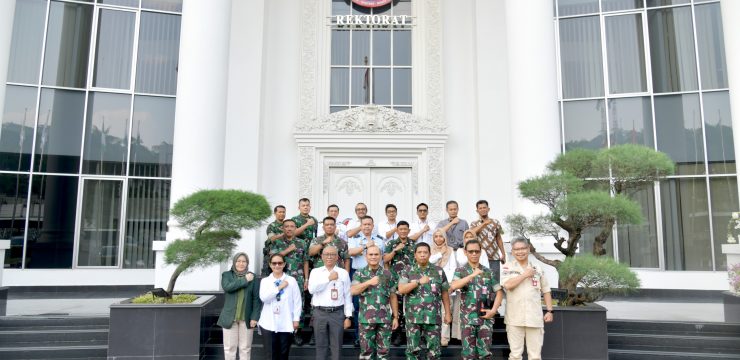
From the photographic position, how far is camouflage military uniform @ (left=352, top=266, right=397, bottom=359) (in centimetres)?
517

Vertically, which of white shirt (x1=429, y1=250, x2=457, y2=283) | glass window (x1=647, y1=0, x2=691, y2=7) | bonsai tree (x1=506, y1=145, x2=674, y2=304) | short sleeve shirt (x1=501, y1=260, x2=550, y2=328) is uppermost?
glass window (x1=647, y1=0, x2=691, y2=7)

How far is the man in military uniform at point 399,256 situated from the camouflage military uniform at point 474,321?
0.89 meters

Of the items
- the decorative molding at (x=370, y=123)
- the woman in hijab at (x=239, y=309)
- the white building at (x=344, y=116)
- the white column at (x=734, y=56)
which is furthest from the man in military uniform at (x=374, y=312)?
the white column at (x=734, y=56)

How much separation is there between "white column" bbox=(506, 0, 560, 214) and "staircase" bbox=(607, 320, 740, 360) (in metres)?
2.39

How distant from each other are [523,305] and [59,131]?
33.9 ft

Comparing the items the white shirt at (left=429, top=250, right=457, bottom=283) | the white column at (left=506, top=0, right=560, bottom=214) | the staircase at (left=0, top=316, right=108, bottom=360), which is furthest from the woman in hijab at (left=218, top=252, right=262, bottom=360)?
the white column at (left=506, top=0, right=560, bottom=214)

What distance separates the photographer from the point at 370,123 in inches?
444

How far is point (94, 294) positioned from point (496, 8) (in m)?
10.7

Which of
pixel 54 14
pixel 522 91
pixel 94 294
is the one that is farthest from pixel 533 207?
pixel 54 14

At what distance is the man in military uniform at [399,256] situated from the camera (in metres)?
6.01

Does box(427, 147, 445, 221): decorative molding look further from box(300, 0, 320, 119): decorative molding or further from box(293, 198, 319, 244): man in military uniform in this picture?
box(293, 198, 319, 244): man in military uniform

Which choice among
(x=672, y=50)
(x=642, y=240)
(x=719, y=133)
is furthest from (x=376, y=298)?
(x=672, y=50)

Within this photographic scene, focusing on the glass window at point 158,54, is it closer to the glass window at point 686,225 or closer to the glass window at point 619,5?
the glass window at point 619,5

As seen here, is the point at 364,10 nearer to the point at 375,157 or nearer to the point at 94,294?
the point at 375,157
